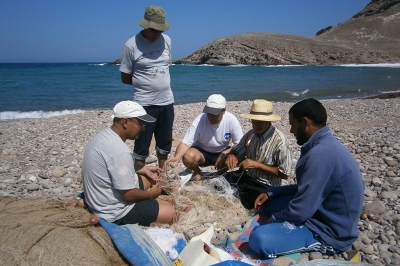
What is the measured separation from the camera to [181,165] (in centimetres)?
574

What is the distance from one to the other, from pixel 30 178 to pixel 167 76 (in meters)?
2.62

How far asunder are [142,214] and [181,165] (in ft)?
8.32

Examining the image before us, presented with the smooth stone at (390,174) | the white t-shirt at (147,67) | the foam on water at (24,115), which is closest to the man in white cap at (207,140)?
the white t-shirt at (147,67)

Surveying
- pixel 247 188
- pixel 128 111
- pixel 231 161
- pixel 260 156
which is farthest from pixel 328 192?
pixel 128 111

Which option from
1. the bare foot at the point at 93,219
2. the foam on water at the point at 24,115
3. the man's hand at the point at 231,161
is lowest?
the foam on water at the point at 24,115

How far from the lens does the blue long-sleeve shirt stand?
8.69 feet

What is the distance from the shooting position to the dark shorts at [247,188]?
3965 mm

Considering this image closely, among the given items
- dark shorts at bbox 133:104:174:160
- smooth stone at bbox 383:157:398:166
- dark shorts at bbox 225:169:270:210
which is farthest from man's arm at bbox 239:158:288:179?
smooth stone at bbox 383:157:398:166

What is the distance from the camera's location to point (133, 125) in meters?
3.01

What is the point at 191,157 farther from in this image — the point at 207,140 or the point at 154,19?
the point at 154,19

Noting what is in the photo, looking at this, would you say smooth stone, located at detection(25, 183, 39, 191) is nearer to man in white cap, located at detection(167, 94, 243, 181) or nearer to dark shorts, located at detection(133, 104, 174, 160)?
dark shorts, located at detection(133, 104, 174, 160)

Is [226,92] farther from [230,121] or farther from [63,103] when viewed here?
[230,121]

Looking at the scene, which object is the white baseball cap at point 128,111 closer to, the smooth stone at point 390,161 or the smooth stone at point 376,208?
the smooth stone at point 376,208

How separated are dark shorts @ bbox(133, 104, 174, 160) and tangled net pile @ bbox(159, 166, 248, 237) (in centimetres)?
49
